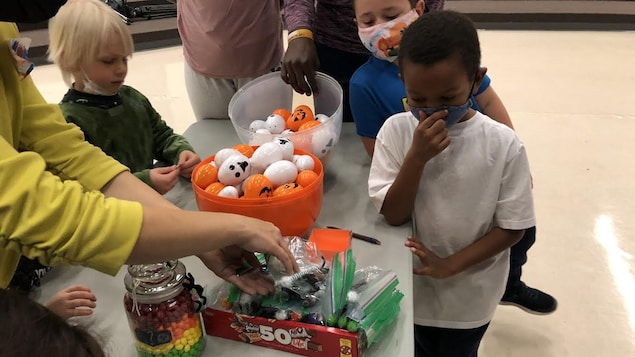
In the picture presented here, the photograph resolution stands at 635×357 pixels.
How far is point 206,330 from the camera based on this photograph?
912 mm

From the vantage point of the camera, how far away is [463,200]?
1.08 m

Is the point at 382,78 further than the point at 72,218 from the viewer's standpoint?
Yes

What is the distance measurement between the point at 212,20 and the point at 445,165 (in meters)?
0.89

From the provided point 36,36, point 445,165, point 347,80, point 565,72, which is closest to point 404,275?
point 445,165

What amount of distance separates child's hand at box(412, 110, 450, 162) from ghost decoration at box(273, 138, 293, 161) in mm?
286

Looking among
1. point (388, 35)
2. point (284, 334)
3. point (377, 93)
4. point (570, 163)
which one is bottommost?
point (570, 163)

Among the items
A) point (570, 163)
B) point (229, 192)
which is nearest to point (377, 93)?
point (229, 192)

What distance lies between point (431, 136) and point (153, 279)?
548 millimetres

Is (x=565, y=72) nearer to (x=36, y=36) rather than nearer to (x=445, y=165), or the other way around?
(x=445, y=165)

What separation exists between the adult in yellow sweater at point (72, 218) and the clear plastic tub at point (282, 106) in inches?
15.2

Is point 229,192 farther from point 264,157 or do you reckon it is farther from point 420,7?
point 420,7

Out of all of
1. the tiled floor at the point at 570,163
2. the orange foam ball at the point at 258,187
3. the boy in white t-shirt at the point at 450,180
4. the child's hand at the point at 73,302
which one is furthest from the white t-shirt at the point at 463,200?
the tiled floor at the point at 570,163

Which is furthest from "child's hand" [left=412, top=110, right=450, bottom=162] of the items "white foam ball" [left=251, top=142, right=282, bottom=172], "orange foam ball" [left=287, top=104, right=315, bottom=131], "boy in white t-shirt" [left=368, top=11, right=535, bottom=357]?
"orange foam ball" [left=287, top=104, right=315, bottom=131]

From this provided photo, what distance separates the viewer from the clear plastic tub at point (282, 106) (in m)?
1.26
